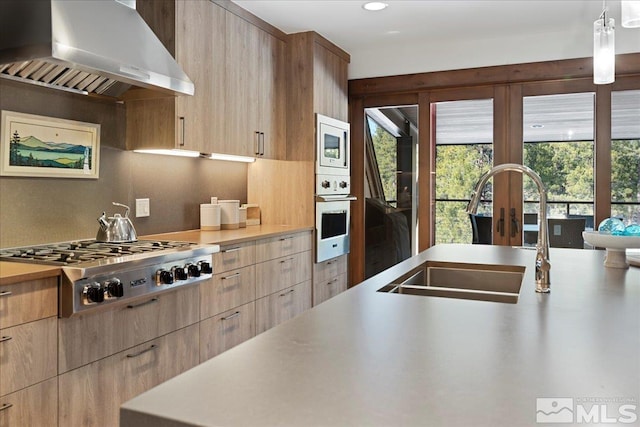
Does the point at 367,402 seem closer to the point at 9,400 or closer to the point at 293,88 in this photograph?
the point at 9,400

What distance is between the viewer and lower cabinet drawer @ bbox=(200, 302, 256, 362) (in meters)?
2.84

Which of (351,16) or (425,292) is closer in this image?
(425,292)

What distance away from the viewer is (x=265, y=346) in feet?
3.33

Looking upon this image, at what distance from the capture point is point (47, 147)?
2.59 metres

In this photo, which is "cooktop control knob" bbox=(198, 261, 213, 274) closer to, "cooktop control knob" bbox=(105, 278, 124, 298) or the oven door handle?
"cooktop control knob" bbox=(105, 278, 124, 298)

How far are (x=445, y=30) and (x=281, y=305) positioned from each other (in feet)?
8.39

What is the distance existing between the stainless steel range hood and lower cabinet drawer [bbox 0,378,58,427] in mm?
1296

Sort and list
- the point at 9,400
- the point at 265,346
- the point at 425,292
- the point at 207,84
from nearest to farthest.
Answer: the point at 265,346 → the point at 9,400 → the point at 425,292 → the point at 207,84

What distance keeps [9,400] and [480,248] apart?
92.4 inches

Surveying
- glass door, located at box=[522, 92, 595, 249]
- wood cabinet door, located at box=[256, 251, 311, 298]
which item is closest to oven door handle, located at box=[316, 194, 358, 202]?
wood cabinet door, located at box=[256, 251, 311, 298]

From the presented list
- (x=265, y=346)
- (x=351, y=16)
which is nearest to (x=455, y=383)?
(x=265, y=346)

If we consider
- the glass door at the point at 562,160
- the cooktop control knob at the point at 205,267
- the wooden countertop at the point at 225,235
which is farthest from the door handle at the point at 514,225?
the cooktop control knob at the point at 205,267

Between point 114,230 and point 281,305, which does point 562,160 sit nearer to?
point 281,305

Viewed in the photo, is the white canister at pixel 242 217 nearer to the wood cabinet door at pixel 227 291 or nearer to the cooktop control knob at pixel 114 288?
the wood cabinet door at pixel 227 291
